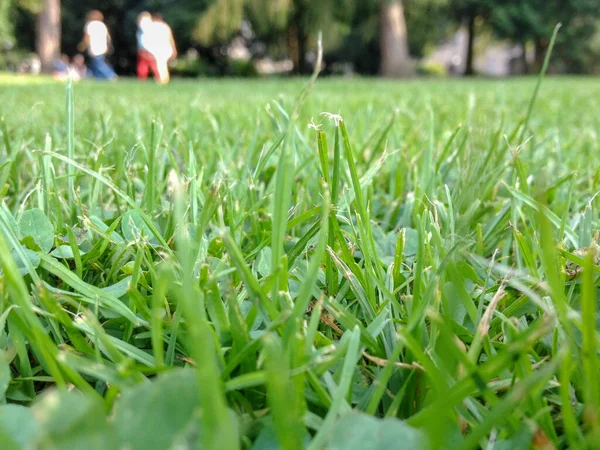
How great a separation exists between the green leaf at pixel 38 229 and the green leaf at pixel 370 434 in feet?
1.36

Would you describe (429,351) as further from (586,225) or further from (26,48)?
(26,48)

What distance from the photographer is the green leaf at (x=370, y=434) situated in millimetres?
284

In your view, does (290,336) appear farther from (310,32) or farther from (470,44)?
(470,44)

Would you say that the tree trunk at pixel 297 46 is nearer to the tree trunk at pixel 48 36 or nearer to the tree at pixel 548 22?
the tree at pixel 548 22

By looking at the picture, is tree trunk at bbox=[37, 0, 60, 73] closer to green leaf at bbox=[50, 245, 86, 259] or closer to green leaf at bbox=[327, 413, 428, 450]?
green leaf at bbox=[50, 245, 86, 259]

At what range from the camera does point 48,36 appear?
14586mm

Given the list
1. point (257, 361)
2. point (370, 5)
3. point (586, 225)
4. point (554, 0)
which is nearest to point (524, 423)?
point (257, 361)

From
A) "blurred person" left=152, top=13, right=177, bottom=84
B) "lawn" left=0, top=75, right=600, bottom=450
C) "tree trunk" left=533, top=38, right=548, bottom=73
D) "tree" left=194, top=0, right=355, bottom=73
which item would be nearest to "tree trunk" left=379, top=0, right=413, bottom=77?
"tree" left=194, top=0, right=355, bottom=73

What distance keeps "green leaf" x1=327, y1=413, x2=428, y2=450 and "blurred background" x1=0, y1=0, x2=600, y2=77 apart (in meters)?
12.7

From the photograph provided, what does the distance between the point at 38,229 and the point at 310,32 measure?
47.2 feet

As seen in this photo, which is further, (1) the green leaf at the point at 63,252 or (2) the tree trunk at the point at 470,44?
(2) the tree trunk at the point at 470,44

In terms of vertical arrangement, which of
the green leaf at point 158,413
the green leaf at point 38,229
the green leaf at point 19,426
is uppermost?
the green leaf at point 38,229

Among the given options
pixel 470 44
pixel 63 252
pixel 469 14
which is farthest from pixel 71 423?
pixel 470 44

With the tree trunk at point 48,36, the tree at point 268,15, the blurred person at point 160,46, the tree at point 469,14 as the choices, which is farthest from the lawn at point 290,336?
the tree at point 469,14
